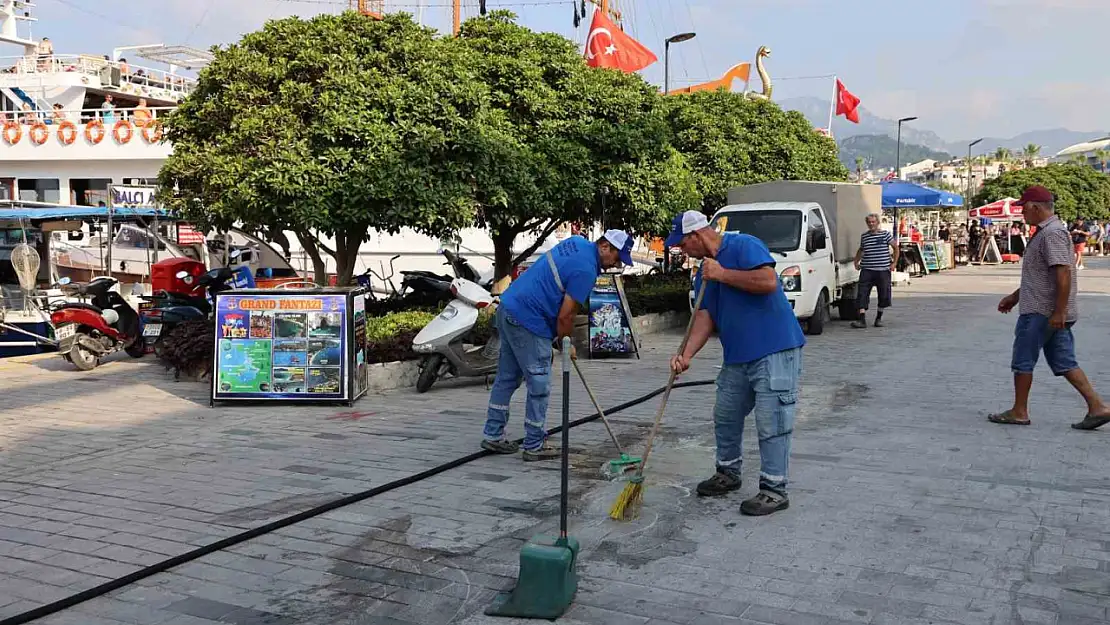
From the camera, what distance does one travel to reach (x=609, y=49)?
21203mm

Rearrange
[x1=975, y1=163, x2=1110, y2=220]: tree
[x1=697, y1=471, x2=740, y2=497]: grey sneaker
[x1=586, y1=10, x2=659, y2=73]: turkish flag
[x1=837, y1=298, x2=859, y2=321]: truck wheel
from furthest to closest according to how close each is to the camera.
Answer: [x1=975, y1=163, x2=1110, y2=220]: tree < [x1=586, y1=10, x2=659, y2=73]: turkish flag < [x1=837, y1=298, x2=859, y2=321]: truck wheel < [x1=697, y1=471, x2=740, y2=497]: grey sneaker

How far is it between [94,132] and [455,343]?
25.1m

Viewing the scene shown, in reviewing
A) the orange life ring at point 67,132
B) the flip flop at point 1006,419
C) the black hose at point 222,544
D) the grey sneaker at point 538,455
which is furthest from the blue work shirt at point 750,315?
the orange life ring at point 67,132

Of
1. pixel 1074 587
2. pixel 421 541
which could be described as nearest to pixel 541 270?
pixel 421 541

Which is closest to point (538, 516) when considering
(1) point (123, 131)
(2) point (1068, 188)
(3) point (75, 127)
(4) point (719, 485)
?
(4) point (719, 485)

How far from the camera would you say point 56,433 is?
772 cm

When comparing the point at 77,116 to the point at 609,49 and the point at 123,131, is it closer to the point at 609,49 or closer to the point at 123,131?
the point at 123,131

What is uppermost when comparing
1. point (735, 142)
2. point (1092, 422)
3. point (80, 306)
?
point (735, 142)

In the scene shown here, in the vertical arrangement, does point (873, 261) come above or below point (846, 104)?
below

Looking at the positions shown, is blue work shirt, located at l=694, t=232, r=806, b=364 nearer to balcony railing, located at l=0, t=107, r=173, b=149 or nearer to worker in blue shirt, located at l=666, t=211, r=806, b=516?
worker in blue shirt, located at l=666, t=211, r=806, b=516

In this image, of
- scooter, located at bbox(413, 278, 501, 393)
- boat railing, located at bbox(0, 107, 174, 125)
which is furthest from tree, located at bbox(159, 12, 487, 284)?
boat railing, located at bbox(0, 107, 174, 125)

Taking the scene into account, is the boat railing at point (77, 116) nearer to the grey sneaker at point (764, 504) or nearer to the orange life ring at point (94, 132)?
the orange life ring at point (94, 132)

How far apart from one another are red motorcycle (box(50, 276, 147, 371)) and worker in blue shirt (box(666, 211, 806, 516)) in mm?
8531

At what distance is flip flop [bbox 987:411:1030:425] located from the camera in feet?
24.6
